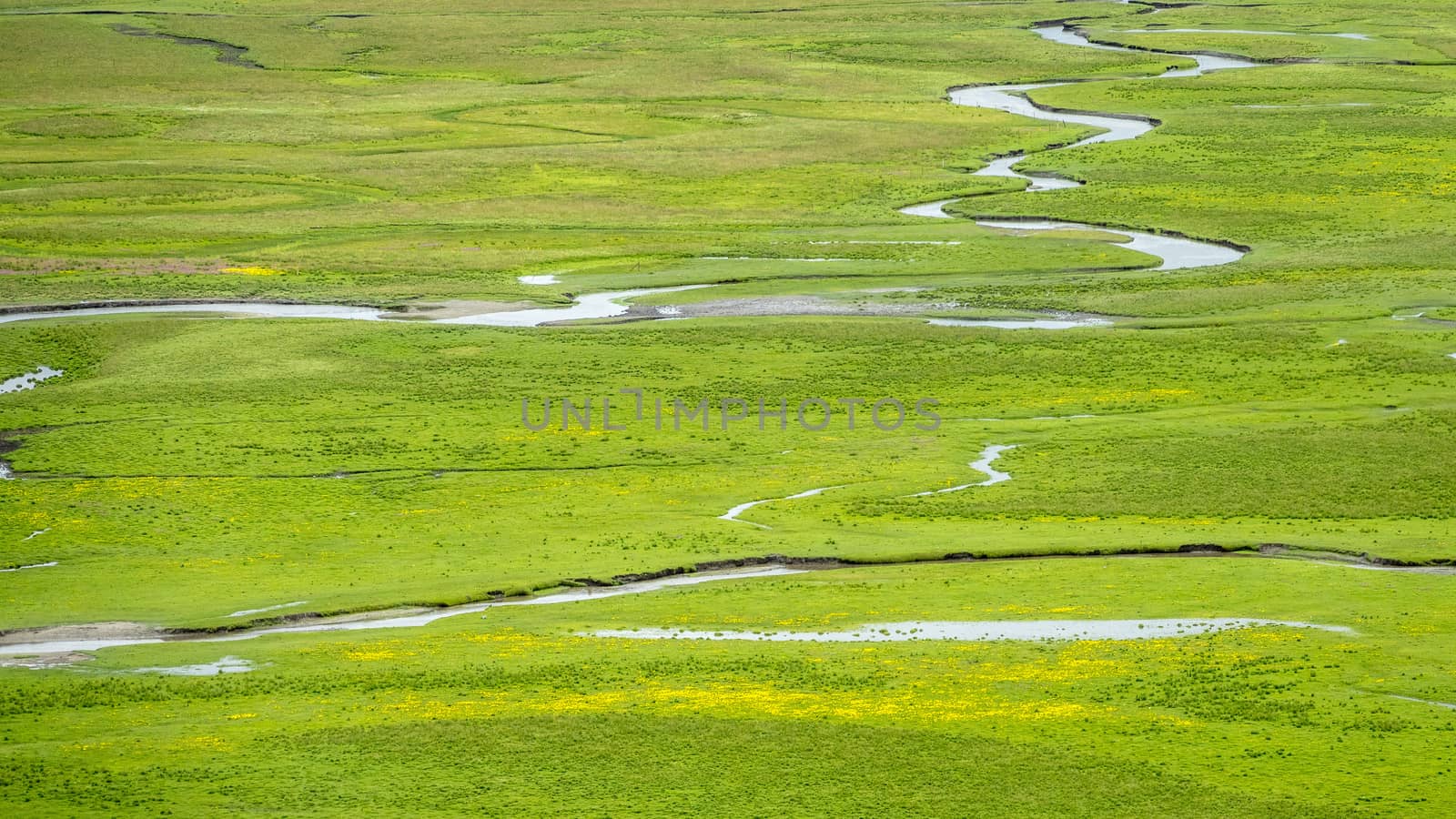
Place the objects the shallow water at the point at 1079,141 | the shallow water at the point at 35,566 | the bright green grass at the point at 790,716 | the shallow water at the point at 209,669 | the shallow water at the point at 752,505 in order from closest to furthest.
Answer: the bright green grass at the point at 790,716 → the shallow water at the point at 209,669 → the shallow water at the point at 35,566 → the shallow water at the point at 752,505 → the shallow water at the point at 1079,141

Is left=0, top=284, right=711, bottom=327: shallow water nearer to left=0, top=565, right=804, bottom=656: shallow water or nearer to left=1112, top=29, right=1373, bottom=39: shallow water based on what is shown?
left=0, top=565, right=804, bottom=656: shallow water

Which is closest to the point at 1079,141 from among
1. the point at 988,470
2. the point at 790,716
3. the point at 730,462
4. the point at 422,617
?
the point at 988,470

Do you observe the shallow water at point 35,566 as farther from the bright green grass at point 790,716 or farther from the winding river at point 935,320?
the winding river at point 935,320

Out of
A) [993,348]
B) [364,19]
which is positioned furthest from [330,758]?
[364,19]

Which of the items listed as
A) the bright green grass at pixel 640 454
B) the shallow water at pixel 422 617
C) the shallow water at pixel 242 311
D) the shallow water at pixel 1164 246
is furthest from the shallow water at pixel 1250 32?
→ the shallow water at pixel 422 617

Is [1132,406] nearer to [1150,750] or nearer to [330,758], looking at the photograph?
[1150,750]

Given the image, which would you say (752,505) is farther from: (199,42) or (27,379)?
(199,42)
